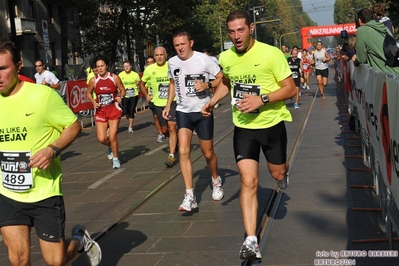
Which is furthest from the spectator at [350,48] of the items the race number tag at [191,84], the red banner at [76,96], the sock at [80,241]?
the red banner at [76,96]

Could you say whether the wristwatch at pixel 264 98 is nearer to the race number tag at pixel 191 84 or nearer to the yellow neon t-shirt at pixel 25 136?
the yellow neon t-shirt at pixel 25 136

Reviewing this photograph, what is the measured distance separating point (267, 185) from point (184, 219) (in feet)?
6.21

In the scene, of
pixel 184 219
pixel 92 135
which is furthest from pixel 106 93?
pixel 92 135

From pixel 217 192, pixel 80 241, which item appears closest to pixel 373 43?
pixel 217 192

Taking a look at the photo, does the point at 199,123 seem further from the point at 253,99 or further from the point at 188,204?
the point at 253,99

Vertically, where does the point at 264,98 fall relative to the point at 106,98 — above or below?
above

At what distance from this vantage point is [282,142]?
6090 millimetres

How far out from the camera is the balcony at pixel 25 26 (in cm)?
4319

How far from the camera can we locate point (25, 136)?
4.40 meters

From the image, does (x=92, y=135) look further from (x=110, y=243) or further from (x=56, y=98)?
(x=56, y=98)

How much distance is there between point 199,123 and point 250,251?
279cm

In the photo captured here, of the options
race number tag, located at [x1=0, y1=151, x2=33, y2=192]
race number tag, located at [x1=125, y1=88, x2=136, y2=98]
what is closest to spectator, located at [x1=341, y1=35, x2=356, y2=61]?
race number tag, located at [x1=125, y1=88, x2=136, y2=98]

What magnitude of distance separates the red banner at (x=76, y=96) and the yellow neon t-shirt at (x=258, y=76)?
47.6 ft

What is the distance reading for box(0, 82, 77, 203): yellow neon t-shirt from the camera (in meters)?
4.39
